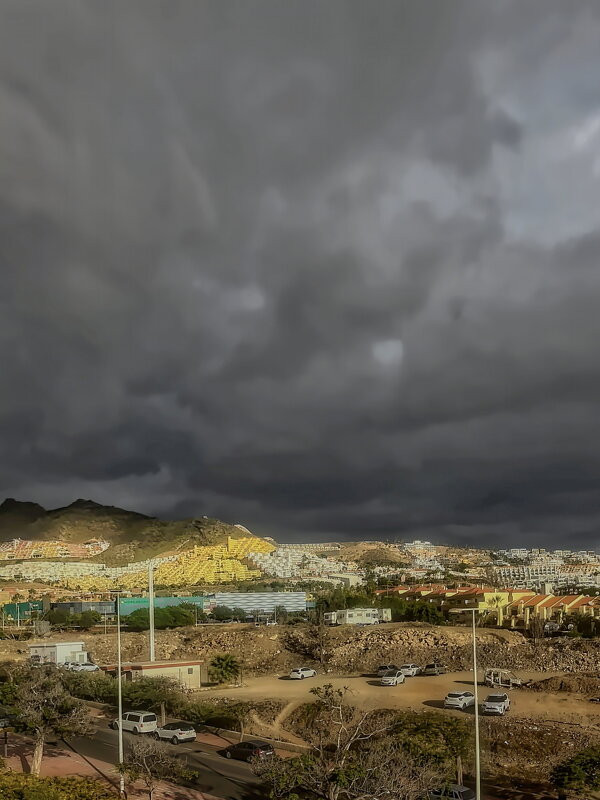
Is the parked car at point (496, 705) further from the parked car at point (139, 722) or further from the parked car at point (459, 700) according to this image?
the parked car at point (139, 722)

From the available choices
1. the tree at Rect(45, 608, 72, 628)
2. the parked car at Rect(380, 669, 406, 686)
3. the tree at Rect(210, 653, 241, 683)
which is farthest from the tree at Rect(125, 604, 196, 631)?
the parked car at Rect(380, 669, 406, 686)

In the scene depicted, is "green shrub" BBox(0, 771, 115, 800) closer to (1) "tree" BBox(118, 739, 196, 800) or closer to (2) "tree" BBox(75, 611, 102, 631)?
(1) "tree" BBox(118, 739, 196, 800)

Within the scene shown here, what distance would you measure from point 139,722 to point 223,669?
64.2 ft

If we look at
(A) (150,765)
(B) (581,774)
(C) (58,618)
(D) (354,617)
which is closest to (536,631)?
(D) (354,617)

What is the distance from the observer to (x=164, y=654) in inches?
2820

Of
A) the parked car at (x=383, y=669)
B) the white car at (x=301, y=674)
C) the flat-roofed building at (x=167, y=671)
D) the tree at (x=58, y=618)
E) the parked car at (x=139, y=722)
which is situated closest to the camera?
the parked car at (x=139, y=722)

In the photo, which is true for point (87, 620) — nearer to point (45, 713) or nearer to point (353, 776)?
point (45, 713)

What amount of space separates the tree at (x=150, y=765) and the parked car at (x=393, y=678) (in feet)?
101

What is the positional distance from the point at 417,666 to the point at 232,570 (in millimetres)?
135805

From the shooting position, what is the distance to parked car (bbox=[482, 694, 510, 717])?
4469 cm

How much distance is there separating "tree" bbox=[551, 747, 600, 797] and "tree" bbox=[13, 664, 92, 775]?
19974mm

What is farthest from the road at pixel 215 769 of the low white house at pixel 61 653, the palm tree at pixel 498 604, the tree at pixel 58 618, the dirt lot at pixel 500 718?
the palm tree at pixel 498 604

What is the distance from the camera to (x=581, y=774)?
25625 millimetres

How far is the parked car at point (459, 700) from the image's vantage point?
4681 centimetres
